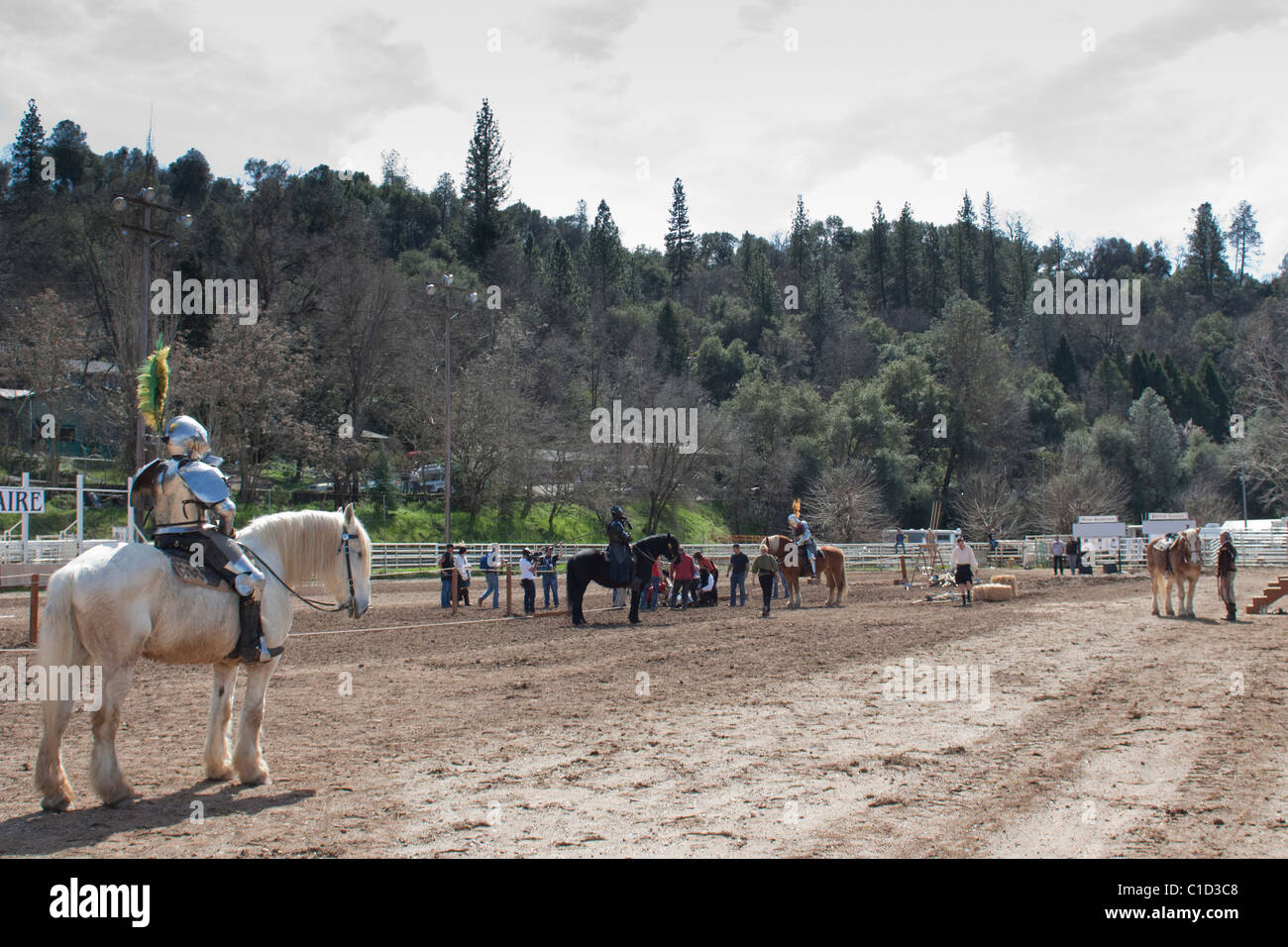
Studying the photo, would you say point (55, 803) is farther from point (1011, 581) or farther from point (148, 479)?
point (1011, 581)

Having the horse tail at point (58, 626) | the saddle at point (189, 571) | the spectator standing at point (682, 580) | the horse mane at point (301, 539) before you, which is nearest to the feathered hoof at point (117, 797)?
the horse tail at point (58, 626)

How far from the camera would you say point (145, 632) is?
676 cm

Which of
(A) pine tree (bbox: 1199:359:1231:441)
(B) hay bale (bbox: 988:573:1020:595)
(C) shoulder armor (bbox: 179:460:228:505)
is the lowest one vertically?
(B) hay bale (bbox: 988:573:1020:595)

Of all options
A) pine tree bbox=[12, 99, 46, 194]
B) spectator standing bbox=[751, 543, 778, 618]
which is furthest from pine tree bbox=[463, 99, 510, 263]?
spectator standing bbox=[751, 543, 778, 618]

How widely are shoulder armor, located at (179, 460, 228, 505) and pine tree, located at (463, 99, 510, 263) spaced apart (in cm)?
8222

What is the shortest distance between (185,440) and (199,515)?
587 mm

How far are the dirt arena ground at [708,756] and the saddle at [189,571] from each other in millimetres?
1539

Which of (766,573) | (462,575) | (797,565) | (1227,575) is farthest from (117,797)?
(1227,575)

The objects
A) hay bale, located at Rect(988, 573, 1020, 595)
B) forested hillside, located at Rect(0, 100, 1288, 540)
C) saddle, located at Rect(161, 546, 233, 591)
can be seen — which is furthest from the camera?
forested hillside, located at Rect(0, 100, 1288, 540)

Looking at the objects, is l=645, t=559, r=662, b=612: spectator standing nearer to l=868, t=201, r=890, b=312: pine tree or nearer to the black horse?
the black horse

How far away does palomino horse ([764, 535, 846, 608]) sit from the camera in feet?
76.6

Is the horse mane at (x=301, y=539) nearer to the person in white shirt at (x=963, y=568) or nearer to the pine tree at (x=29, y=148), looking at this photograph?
the person in white shirt at (x=963, y=568)

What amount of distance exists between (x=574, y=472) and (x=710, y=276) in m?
77.9
